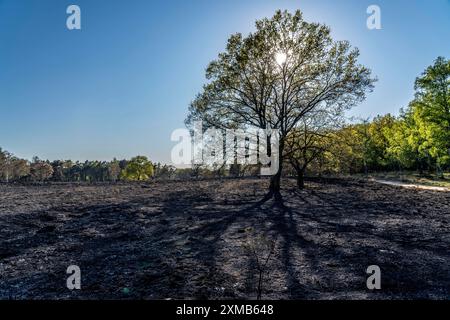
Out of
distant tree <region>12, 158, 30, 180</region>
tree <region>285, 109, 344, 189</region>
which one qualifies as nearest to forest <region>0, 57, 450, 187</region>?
tree <region>285, 109, 344, 189</region>

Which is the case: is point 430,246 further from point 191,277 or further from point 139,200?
point 139,200

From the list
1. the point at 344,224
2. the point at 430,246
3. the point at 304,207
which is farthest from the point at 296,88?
the point at 430,246

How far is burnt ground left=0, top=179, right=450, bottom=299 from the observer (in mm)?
5965

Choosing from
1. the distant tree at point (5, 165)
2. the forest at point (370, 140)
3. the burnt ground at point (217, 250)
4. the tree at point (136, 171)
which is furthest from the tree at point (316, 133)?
the distant tree at point (5, 165)

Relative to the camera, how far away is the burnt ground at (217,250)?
19.6ft

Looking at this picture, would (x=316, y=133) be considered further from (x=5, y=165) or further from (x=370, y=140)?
(x=5, y=165)

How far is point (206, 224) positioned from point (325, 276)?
20.9ft

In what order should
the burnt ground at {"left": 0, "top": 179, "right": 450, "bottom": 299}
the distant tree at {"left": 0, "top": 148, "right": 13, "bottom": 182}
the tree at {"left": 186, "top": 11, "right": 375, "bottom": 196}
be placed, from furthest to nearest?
the distant tree at {"left": 0, "top": 148, "right": 13, "bottom": 182}
the tree at {"left": 186, "top": 11, "right": 375, "bottom": 196}
the burnt ground at {"left": 0, "top": 179, "right": 450, "bottom": 299}

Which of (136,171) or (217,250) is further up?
(136,171)

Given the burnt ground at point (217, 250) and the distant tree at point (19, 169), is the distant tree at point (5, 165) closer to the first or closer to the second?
the distant tree at point (19, 169)

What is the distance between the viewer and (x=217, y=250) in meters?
8.66

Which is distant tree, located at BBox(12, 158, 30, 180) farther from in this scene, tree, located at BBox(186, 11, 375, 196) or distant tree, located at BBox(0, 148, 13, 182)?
tree, located at BBox(186, 11, 375, 196)

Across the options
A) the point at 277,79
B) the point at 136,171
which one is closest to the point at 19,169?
the point at 136,171

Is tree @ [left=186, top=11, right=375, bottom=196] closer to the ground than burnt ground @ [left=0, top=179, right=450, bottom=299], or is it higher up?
higher up
